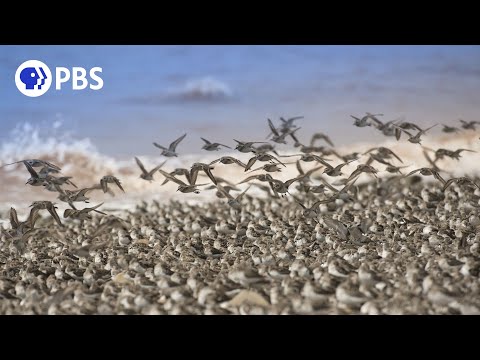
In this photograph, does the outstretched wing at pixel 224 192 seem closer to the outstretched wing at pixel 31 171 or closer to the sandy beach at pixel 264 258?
the sandy beach at pixel 264 258

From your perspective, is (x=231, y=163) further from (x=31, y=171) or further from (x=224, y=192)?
(x=31, y=171)

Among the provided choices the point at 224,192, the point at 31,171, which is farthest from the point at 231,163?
the point at 31,171

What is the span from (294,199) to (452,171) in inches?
72.3

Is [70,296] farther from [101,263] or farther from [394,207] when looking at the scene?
[394,207]

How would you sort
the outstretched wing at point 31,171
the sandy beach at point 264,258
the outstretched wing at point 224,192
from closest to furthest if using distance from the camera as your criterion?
1. the sandy beach at point 264,258
2. the outstretched wing at point 31,171
3. the outstretched wing at point 224,192

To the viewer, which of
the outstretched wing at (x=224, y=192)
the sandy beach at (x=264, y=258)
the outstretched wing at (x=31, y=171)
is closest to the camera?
the sandy beach at (x=264, y=258)

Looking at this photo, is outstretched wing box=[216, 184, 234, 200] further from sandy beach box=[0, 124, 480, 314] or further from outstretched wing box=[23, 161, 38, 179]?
outstretched wing box=[23, 161, 38, 179]

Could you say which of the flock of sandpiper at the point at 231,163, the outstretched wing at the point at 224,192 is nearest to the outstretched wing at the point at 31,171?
the flock of sandpiper at the point at 231,163

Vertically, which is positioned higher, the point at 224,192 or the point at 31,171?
the point at 31,171

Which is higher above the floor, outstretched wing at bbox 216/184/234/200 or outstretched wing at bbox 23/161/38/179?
outstretched wing at bbox 23/161/38/179

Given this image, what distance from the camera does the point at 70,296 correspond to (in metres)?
3.30

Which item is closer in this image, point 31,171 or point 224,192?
point 31,171

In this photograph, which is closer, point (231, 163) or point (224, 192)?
point (231, 163)

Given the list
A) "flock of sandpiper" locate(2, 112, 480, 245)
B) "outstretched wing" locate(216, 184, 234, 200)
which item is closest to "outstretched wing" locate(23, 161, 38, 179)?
"flock of sandpiper" locate(2, 112, 480, 245)
